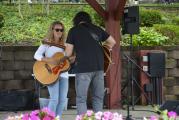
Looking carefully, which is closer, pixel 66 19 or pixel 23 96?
pixel 23 96

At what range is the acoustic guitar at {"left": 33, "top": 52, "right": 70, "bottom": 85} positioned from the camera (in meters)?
7.90

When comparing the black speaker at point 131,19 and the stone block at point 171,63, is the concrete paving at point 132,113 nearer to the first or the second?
the stone block at point 171,63

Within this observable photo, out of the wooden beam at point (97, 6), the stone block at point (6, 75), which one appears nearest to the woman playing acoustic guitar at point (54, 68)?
the wooden beam at point (97, 6)

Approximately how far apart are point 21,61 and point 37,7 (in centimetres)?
718

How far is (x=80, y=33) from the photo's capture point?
7.80 meters

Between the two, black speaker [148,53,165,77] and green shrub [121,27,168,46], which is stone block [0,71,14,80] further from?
black speaker [148,53,165,77]

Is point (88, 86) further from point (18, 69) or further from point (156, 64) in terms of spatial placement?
point (18, 69)

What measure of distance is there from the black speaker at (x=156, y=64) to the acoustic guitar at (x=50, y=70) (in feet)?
11.8

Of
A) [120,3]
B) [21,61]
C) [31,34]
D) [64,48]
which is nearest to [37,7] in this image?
[31,34]

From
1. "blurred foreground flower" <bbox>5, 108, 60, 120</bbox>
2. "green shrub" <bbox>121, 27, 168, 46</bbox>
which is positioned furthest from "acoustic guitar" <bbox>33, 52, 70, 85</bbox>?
"green shrub" <bbox>121, 27, 168, 46</bbox>

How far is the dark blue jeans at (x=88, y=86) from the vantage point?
7.77 meters

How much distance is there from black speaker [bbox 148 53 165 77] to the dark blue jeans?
11.2 feet

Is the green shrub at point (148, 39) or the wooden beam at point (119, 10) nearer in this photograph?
the wooden beam at point (119, 10)

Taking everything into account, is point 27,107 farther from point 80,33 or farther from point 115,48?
point 80,33
